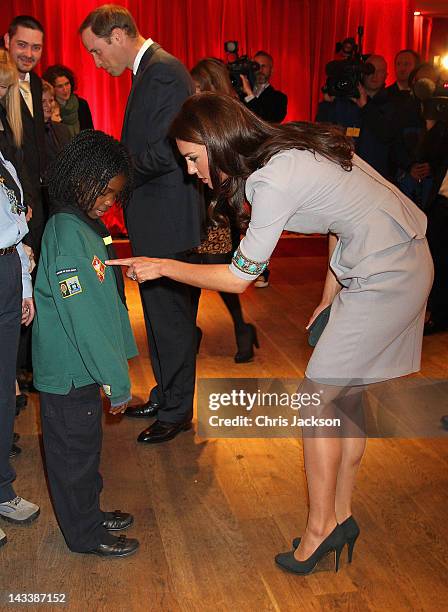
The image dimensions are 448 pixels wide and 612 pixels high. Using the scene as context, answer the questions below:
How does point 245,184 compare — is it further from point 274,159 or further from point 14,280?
point 14,280

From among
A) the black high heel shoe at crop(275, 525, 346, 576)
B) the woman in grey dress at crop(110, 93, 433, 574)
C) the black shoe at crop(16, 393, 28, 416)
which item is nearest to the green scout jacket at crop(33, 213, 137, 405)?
the woman in grey dress at crop(110, 93, 433, 574)

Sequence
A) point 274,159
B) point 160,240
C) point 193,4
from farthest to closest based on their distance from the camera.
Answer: point 193,4 < point 160,240 < point 274,159

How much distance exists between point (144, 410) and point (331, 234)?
143 centimetres

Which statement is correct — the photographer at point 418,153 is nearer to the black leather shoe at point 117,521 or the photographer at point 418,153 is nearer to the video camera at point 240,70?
the video camera at point 240,70

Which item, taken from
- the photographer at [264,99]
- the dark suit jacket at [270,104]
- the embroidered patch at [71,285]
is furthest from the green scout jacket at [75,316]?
the dark suit jacket at [270,104]

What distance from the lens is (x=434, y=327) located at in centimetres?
446

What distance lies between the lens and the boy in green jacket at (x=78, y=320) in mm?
1995

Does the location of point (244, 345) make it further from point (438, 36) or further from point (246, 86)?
point (438, 36)

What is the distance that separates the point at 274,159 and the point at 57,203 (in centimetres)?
61

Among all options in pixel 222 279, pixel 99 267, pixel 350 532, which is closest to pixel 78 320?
pixel 99 267

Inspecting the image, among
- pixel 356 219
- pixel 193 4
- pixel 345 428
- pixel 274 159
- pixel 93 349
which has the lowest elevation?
pixel 345 428

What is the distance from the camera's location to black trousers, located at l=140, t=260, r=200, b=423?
3010 millimetres

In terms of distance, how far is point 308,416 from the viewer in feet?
6.98

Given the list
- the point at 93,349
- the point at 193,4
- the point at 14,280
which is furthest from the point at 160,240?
the point at 193,4
